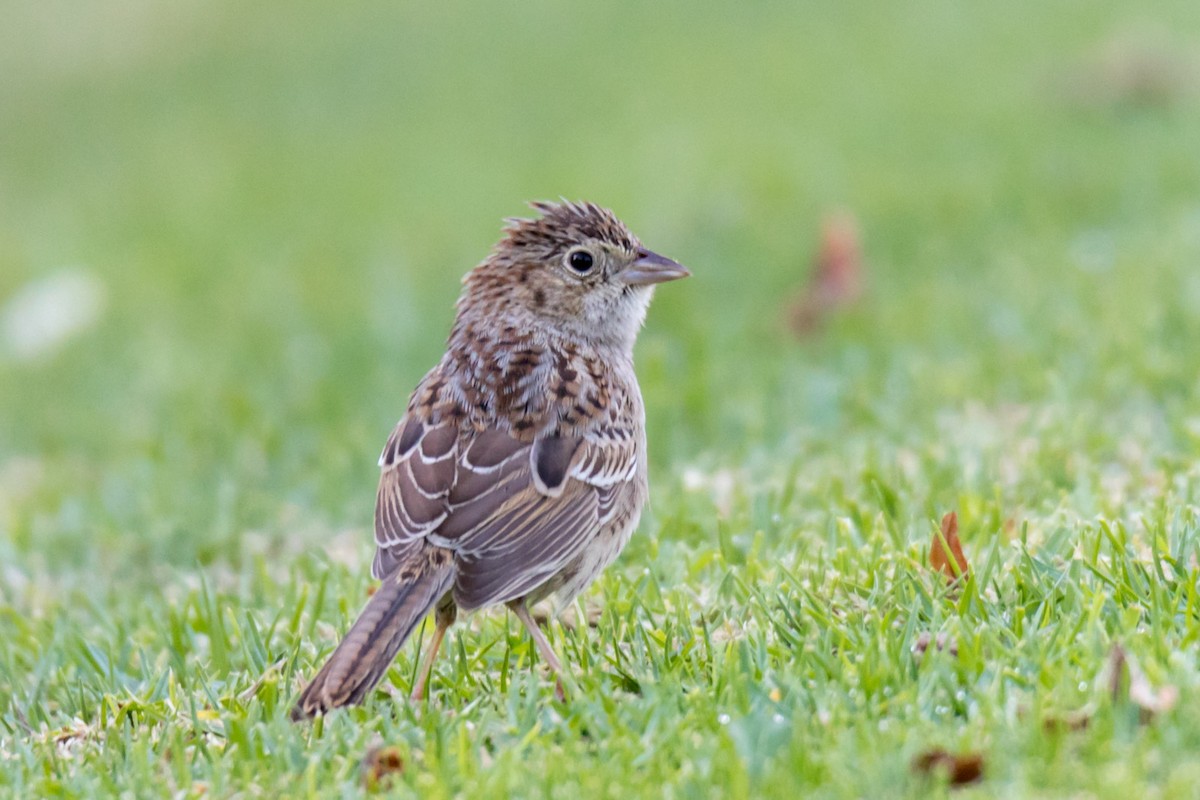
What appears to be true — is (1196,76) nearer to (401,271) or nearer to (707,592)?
(401,271)

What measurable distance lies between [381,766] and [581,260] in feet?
7.04

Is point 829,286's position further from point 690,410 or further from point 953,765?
point 953,765

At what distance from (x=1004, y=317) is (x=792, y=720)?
5.32 m

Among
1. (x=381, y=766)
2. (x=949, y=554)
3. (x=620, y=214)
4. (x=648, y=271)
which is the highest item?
(x=648, y=271)

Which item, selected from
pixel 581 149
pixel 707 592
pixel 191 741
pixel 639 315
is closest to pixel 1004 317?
pixel 639 315

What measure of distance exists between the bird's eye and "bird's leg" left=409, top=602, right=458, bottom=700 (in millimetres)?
1365

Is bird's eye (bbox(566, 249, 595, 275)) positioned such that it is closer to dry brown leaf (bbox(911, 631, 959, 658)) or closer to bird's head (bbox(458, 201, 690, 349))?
bird's head (bbox(458, 201, 690, 349))

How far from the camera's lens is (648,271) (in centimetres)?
566

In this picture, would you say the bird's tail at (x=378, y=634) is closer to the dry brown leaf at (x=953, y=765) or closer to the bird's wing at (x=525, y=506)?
the bird's wing at (x=525, y=506)

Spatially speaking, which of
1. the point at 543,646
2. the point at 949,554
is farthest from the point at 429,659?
the point at 949,554

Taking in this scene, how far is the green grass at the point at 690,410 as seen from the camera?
4.13 m

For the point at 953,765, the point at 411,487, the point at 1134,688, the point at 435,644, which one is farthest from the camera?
the point at 411,487

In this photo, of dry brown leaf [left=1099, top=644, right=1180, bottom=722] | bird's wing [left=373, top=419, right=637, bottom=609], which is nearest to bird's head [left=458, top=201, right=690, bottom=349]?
bird's wing [left=373, top=419, right=637, bottom=609]

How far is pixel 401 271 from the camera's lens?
12.6 meters
